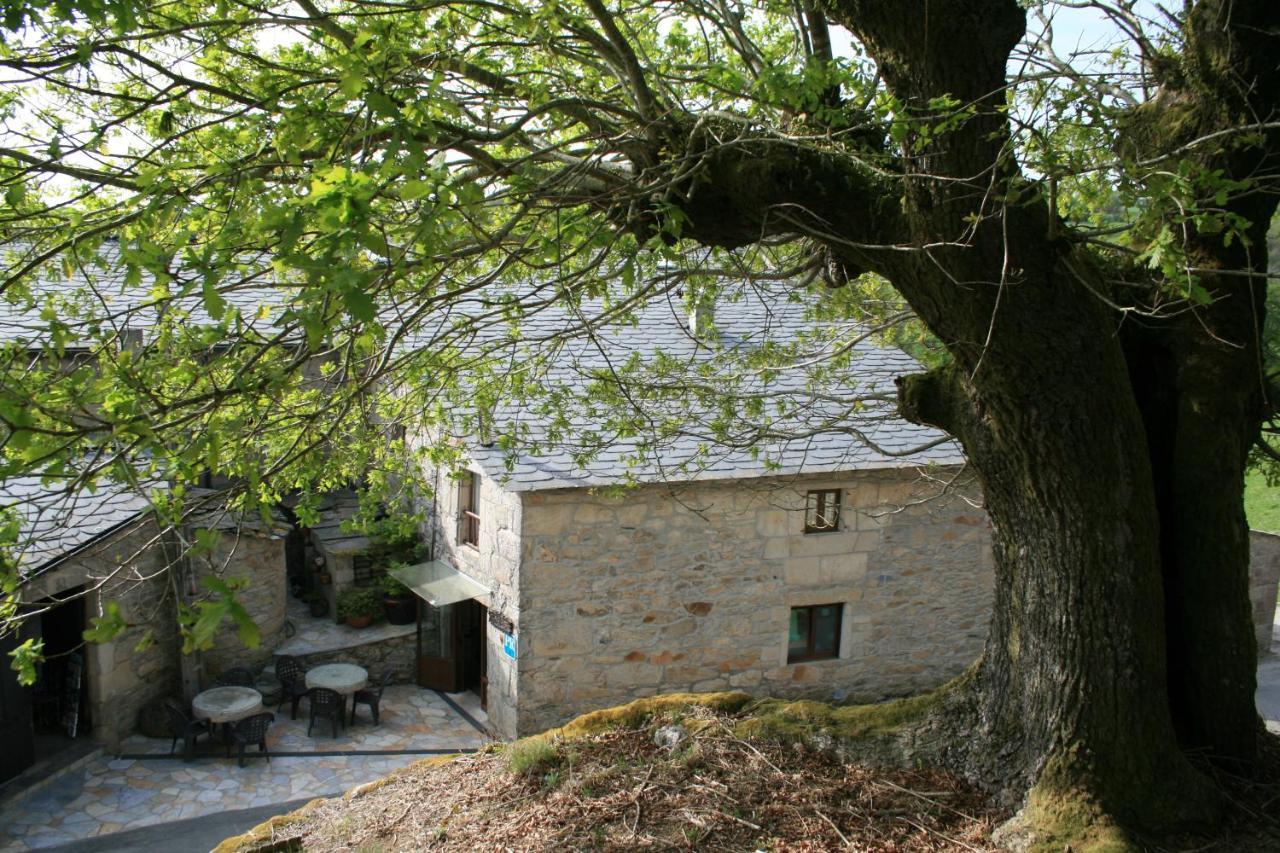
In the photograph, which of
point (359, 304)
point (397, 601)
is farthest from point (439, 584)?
point (359, 304)

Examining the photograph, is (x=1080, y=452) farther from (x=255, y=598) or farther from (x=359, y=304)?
(x=255, y=598)

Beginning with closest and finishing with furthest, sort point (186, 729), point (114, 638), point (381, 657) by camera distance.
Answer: point (114, 638)
point (186, 729)
point (381, 657)

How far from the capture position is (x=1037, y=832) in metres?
3.89

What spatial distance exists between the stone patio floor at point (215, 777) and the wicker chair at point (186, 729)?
0.14 m

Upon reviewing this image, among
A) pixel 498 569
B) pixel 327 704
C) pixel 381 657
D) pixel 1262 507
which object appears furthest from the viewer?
pixel 1262 507

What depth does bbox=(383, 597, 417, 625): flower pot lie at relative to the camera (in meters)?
12.7

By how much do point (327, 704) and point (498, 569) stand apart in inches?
99.0

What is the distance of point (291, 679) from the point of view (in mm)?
11141

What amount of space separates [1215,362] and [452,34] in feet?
12.3

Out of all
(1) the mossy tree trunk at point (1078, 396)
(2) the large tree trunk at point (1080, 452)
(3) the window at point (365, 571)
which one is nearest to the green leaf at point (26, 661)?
(1) the mossy tree trunk at point (1078, 396)

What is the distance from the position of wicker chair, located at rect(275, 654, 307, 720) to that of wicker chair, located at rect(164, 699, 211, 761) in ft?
3.57

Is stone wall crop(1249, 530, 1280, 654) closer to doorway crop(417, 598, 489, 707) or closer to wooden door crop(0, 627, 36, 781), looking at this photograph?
doorway crop(417, 598, 489, 707)

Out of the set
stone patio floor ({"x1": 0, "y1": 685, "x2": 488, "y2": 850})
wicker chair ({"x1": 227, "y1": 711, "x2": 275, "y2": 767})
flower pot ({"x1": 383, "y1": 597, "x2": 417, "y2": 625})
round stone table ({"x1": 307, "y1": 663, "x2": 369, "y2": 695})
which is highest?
flower pot ({"x1": 383, "y1": 597, "x2": 417, "y2": 625})

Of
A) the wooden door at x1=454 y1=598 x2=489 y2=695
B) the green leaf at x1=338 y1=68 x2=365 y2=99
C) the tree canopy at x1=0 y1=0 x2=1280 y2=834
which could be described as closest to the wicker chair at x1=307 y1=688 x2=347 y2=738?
the wooden door at x1=454 y1=598 x2=489 y2=695
